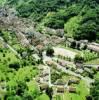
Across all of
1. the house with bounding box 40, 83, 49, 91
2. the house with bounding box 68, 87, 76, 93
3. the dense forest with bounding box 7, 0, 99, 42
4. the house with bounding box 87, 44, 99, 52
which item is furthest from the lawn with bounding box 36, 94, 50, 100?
the dense forest with bounding box 7, 0, 99, 42

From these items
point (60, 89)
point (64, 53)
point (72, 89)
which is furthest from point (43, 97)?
point (64, 53)

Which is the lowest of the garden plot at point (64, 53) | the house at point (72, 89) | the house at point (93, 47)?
the house at point (72, 89)

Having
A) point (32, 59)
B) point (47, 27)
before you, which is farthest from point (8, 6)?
point (32, 59)

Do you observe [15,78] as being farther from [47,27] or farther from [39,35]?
[47,27]

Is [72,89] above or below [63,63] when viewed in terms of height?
below

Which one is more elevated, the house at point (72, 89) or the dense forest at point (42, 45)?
the dense forest at point (42, 45)

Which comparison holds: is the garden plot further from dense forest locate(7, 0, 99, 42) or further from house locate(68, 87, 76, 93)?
house locate(68, 87, 76, 93)

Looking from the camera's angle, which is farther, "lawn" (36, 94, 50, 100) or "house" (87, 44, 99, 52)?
"house" (87, 44, 99, 52)

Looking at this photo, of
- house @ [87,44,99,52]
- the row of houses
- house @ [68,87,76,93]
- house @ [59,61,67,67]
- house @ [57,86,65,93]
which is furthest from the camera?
the row of houses

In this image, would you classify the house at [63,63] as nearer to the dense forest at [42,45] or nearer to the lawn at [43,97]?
the dense forest at [42,45]

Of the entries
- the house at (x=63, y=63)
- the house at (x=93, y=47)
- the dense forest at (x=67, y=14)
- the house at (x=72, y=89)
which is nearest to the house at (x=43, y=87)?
the house at (x=72, y=89)

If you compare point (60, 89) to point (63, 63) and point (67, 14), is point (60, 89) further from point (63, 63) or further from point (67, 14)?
point (67, 14)
